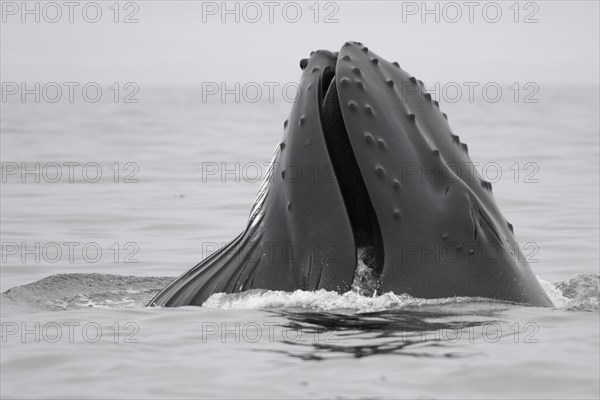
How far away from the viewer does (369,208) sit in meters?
6.49

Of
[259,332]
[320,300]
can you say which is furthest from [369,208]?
[259,332]

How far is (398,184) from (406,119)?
0.43m

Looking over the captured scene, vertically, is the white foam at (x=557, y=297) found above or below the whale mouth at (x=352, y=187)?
below

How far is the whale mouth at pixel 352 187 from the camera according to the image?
21.2 feet

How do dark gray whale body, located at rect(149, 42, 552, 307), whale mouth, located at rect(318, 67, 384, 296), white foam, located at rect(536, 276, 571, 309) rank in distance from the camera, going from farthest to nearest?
1. white foam, located at rect(536, 276, 571, 309)
2. whale mouth, located at rect(318, 67, 384, 296)
3. dark gray whale body, located at rect(149, 42, 552, 307)

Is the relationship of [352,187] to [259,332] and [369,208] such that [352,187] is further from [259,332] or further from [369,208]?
[259,332]

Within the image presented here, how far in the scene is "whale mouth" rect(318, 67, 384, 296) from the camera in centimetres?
645

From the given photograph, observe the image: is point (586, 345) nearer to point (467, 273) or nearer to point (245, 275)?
point (467, 273)

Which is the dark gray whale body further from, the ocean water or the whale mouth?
the ocean water

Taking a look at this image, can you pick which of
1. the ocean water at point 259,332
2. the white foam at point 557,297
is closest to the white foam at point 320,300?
the ocean water at point 259,332

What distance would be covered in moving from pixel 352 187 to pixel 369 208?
0.17 m

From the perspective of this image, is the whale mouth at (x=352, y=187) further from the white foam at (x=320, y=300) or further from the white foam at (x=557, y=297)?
the white foam at (x=557, y=297)

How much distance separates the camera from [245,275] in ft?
21.7

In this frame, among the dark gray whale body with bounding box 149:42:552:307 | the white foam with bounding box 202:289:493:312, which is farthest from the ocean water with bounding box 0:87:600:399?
the dark gray whale body with bounding box 149:42:552:307
